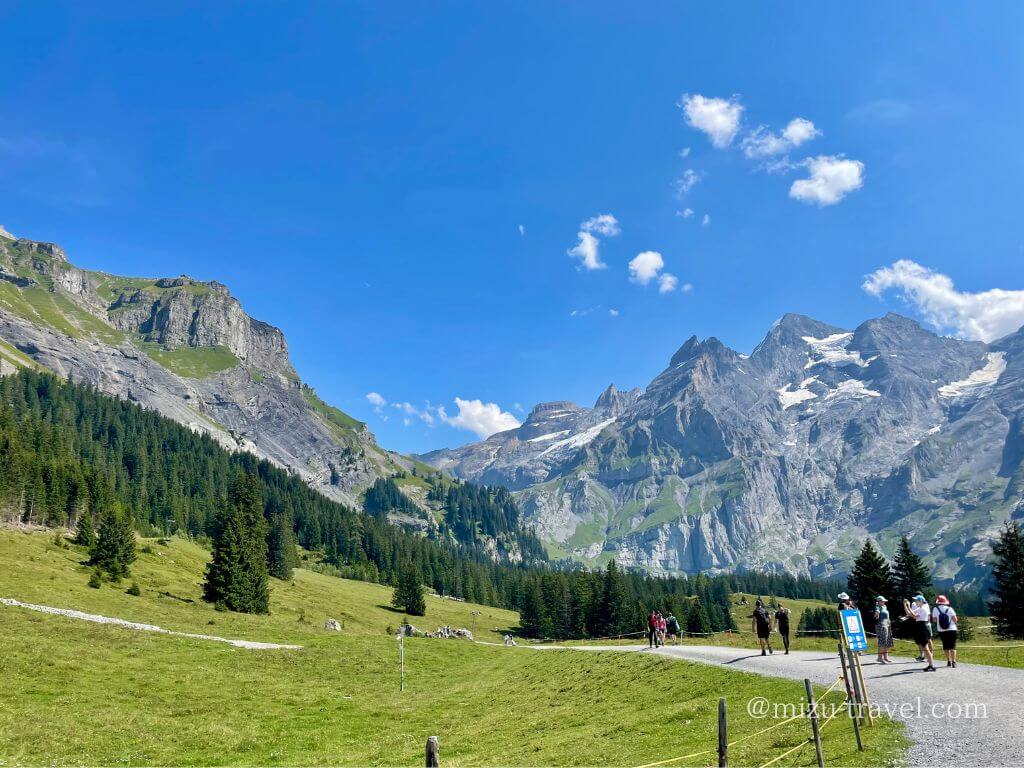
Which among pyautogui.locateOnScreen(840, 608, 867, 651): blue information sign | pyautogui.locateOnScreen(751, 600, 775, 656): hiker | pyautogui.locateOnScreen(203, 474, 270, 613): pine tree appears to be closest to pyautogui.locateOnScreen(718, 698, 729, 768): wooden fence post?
pyautogui.locateOnScreen(840, 608, 867, 651): blue information sign

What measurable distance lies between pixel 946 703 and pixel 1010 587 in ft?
237

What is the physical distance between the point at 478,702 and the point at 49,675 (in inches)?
1023

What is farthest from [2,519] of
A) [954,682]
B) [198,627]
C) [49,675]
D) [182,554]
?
[954,682]

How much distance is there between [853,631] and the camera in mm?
18984

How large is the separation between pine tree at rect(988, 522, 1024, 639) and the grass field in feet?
185

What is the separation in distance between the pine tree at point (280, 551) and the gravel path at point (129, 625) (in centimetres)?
6786

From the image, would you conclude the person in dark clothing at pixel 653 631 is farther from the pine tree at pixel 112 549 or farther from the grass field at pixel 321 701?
the pine tree at pixel 112 549

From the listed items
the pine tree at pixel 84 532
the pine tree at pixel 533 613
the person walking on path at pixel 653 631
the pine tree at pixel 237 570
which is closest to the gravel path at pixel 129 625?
the pine tree at pixel 237 570

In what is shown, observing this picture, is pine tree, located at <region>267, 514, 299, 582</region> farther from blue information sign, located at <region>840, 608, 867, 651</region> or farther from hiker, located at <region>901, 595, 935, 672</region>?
blue information sign, located at <region>840, 608, 867, 651</region>

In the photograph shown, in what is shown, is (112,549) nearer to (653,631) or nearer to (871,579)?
(653,631)

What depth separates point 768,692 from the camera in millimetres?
24703

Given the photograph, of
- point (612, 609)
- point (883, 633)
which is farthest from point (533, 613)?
point (883, 633)

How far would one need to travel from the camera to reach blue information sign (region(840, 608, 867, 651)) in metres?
18.6

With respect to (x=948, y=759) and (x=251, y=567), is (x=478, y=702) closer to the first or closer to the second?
(x=948, y=759)
